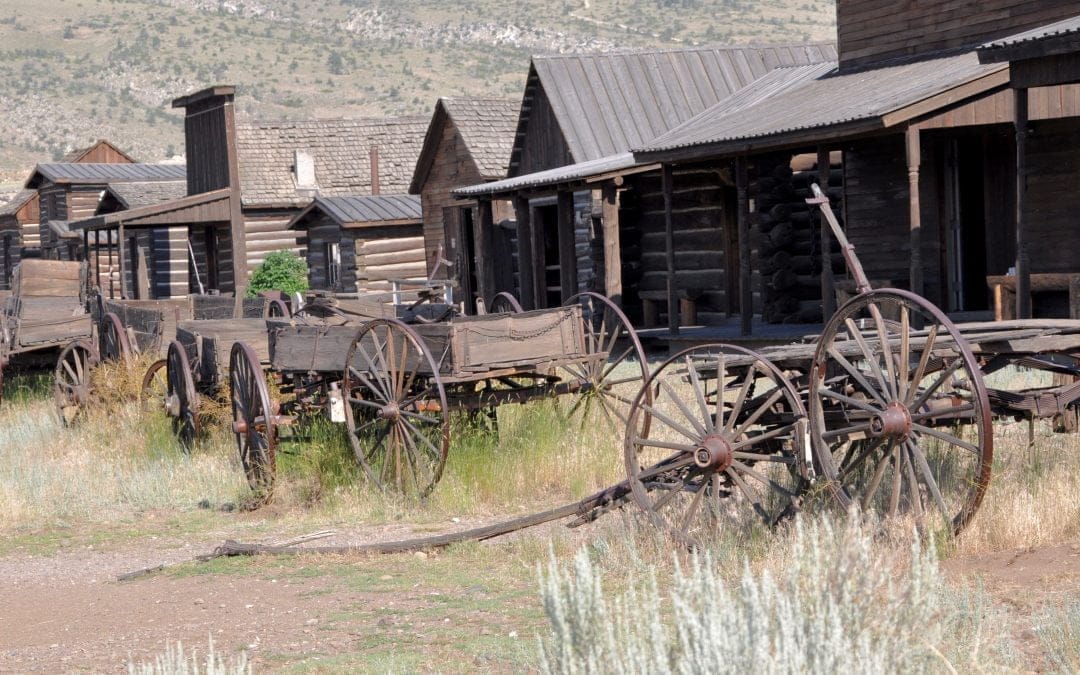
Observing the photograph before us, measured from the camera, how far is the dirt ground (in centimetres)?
655

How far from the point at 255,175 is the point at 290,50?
72.9 m

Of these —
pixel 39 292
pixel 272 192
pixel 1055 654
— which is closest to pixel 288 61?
pixel 272 192

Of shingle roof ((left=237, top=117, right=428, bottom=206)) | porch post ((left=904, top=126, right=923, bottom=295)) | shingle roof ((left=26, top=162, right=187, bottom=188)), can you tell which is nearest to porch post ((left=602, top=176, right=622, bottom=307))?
porch post ((left=904, top=126, right=923, bottom=295))

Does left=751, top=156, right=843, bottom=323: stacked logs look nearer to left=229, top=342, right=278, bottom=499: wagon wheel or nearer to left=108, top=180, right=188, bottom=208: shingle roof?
left=229, top=342, right=278, bottom=499: wagon wheel

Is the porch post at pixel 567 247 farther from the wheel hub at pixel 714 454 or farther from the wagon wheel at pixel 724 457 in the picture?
the wheel hub at pixel 714 454

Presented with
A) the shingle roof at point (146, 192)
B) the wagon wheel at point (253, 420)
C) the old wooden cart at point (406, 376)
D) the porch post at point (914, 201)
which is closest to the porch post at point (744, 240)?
the porch post at point (914, 201)

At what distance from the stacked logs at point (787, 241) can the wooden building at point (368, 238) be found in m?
12.4

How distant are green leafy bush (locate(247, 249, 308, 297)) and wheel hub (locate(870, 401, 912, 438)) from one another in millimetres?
26774

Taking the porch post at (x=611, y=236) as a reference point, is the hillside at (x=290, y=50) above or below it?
above

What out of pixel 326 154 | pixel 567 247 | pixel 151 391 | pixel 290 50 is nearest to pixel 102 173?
pixel 326 154

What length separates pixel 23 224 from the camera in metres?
50.3

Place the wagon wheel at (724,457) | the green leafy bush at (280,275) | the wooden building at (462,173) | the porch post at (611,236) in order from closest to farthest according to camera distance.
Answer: the wagon wheel at (724,457) → the porch post at (611,236) → the wooden building at (462,173) → the green leafy bush at (280,275)

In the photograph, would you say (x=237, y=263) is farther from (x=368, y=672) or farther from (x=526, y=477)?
(x=368, y=672)

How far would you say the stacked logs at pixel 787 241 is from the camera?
20.5 metres
